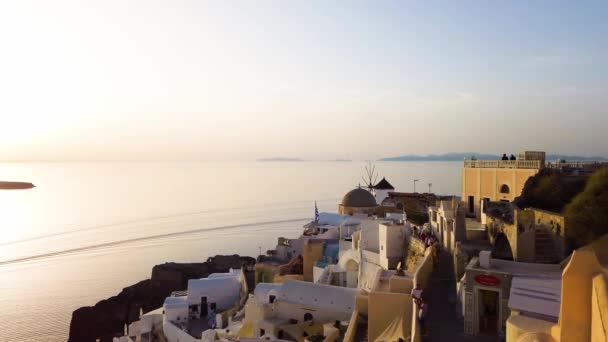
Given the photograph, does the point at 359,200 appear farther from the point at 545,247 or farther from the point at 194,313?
the point at 545,247

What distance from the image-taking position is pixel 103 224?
7106 centimetres

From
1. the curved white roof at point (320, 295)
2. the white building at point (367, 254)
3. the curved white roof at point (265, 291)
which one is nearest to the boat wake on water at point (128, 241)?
the white building at point (367, 254)

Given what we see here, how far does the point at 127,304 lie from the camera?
30828mm

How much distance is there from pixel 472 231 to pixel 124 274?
35.5 meters

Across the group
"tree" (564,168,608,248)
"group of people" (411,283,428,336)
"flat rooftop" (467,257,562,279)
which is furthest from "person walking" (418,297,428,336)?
"tree" (564,168,608,248)

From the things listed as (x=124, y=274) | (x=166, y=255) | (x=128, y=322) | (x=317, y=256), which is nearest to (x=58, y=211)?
(x=166, y=255)

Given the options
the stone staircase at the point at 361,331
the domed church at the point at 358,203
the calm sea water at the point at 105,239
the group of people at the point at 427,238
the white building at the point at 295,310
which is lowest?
the calm sea water at the point at 105,239

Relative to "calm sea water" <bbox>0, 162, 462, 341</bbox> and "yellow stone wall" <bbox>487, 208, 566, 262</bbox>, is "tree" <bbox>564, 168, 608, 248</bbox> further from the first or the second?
"calm sea water" <bbox>0, 162, 462, 341</bbox>

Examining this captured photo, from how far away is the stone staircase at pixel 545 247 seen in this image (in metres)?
12.9

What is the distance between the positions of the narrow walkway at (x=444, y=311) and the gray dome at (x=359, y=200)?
2094cm

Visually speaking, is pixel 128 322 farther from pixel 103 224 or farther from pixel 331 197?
pixel 331 197

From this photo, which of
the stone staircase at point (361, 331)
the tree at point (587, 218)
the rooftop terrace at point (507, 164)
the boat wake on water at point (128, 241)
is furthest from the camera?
the boat wake on water at point (128, 241)

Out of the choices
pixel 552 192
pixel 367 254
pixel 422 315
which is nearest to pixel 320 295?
pixel 367 254

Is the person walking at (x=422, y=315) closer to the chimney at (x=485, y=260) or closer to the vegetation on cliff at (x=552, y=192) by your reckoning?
the chimney at (x=485, y=260)
